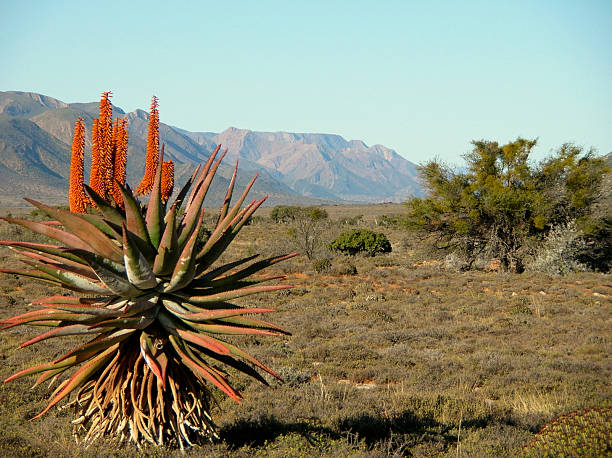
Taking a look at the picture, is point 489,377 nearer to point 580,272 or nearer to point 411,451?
point 411,451

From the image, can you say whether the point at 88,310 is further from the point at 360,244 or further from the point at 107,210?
the point at 360,244

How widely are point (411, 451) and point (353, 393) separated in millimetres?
2568

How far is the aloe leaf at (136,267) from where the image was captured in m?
2.94

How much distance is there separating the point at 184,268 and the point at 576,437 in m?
4.36

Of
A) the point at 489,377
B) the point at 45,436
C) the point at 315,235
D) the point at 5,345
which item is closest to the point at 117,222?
the point at 45,436

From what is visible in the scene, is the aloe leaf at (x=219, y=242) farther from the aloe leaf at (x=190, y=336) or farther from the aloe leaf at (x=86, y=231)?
the aloe leaf at (x=86, y=231)

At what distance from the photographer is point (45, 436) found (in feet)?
17.2

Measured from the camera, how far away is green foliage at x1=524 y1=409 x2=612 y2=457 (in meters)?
4.68

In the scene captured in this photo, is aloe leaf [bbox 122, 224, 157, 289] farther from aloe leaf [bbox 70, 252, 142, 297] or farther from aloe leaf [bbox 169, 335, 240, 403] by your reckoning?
aloe leaf [bbox 169, 335, 240, 403]

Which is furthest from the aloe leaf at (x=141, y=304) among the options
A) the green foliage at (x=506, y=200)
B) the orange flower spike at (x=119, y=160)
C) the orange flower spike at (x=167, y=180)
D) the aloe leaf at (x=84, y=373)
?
the green foliage at (x=506, y=200)

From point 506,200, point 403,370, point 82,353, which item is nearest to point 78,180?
point 82,353

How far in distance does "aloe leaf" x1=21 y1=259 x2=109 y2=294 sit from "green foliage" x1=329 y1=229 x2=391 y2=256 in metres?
26.0

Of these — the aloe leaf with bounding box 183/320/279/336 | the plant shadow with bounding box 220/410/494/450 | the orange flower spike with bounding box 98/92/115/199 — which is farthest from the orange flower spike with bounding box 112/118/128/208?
the plant shadow with bounding box 220/410/494/450

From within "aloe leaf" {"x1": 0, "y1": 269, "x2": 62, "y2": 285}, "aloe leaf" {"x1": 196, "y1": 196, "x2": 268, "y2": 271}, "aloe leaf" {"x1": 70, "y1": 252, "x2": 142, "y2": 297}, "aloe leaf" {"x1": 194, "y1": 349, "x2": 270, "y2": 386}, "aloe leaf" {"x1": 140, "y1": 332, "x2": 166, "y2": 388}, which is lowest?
"aloe leaf" {"x1": 194, "y1": 349, "x2": 270, "y2": 386}
